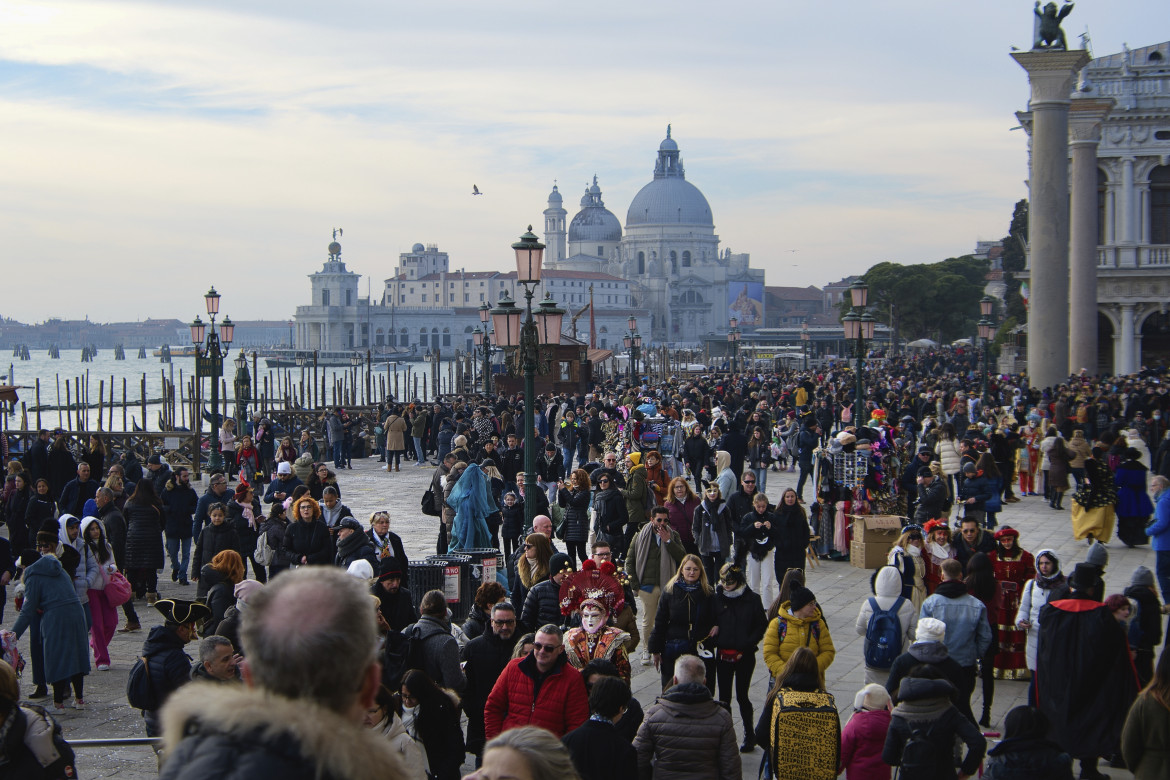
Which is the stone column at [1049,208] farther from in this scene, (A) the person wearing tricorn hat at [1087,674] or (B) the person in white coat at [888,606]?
(A) the person wearing tricorn hat at [1087,674]

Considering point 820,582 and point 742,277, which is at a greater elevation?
point 742,277

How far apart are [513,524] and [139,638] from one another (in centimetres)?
289

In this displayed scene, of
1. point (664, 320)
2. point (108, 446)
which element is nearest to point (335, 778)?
point (108, 446)

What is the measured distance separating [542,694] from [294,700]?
2.92 meters

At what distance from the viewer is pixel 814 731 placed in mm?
4340

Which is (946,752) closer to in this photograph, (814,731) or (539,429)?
(814,731)

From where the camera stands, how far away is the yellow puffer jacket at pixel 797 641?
5.30 meters

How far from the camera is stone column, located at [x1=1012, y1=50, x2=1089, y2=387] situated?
21219 millimetres

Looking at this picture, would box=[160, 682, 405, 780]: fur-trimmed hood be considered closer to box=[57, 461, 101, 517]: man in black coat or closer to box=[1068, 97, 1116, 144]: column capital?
box=[57, 461, 101, 517]: man in black coat

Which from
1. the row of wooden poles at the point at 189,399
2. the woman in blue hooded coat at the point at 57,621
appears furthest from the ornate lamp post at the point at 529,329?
the row of wooden poles at the point at 189,399

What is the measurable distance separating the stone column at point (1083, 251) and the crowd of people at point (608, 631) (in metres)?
14.8

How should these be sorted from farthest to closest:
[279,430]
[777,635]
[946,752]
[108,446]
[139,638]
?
[279,430]
[108,446]
[139,638]
[777,635]
[946,752]

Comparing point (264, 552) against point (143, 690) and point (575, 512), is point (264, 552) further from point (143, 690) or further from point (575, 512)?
point (143, 690)

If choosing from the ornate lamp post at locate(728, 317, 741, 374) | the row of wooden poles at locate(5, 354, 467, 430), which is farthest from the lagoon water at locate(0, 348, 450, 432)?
the ornate lamp post at locate(728, 317, 741, 374)
